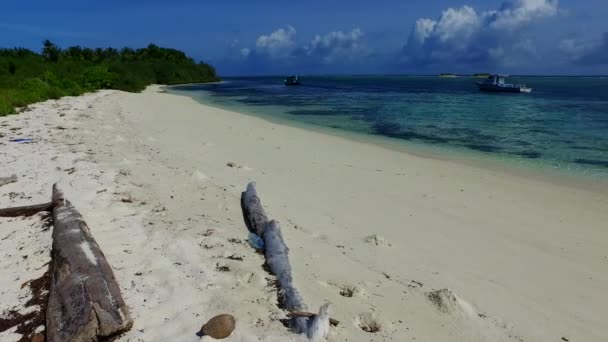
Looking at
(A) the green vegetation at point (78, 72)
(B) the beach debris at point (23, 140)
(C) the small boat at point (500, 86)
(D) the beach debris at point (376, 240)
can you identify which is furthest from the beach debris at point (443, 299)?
(C) the small boat at point (500, 86)

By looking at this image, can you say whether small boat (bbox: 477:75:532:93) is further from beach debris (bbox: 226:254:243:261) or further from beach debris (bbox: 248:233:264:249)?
beach debris (bbox: 226:254:243:261)

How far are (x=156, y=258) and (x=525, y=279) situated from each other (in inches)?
167

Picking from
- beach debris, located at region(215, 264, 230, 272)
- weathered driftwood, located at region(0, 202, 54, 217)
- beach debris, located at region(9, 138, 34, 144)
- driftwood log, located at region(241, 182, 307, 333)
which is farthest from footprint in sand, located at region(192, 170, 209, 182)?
beach debris, located at region(9, 138, 34, 144)

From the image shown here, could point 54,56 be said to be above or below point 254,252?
above

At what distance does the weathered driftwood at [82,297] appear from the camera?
296cm

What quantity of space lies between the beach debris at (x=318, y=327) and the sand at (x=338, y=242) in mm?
142

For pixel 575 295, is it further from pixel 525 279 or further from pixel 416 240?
pixel 416 240

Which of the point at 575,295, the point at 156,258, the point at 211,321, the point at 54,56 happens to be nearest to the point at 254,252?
the point at 156,258

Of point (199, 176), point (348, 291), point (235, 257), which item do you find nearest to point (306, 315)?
point (348, 291)

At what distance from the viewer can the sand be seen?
3576mm

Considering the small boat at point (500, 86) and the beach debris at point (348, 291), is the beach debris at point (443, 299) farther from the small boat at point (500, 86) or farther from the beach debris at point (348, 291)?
the small boat at point (500, 86)

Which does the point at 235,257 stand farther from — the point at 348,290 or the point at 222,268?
the point at 348,290

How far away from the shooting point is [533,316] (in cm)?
384

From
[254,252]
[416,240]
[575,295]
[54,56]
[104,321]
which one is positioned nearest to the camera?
[104,321]
